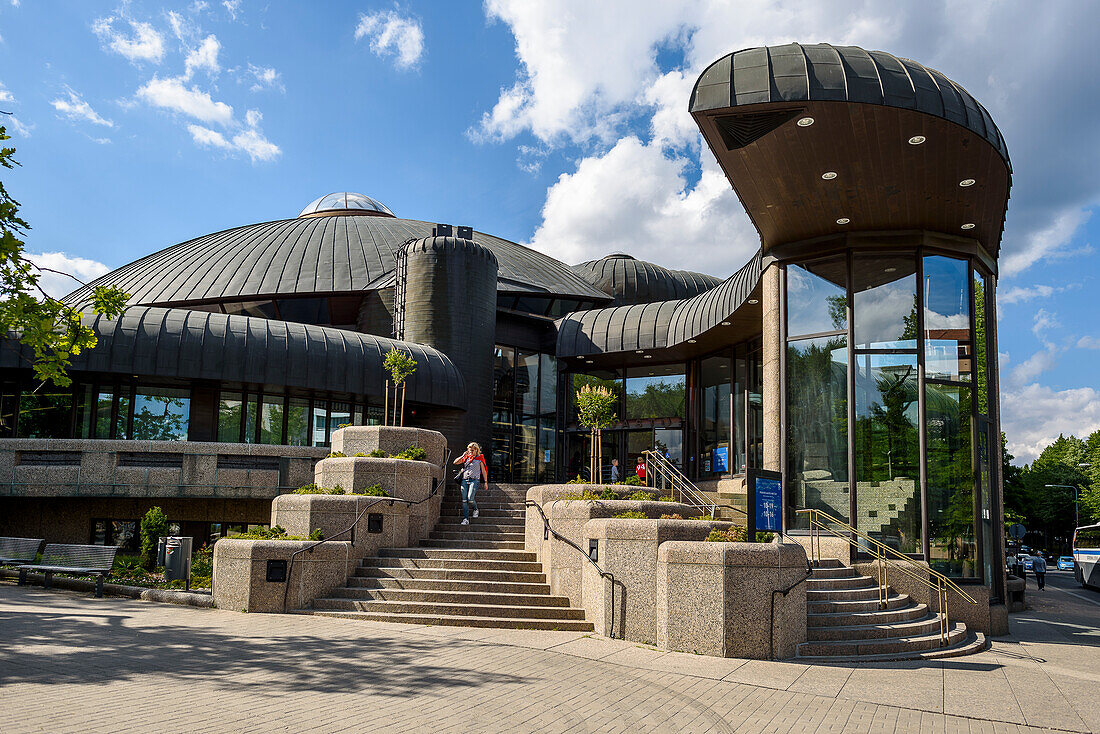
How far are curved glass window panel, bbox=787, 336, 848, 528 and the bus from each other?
28109mm

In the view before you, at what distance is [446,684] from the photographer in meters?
8.16

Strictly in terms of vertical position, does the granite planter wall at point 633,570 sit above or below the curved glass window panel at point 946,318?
below

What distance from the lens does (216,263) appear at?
32.8 meters

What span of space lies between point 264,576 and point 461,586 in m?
3.15

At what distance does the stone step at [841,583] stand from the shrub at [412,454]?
816 cm

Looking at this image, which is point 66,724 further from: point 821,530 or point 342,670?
point 821,530

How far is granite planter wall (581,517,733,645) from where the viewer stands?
11.3 metres

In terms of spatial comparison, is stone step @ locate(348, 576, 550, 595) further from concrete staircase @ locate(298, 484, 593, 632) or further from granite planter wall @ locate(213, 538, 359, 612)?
granite planter wall @ locate(213, 538, 359, 612)

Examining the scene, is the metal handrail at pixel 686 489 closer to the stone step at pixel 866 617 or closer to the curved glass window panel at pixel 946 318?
the stone step at pixel 866 617

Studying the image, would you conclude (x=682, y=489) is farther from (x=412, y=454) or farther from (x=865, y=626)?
(x=865, y=626)

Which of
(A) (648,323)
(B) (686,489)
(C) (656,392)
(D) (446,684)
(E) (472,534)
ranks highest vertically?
(A) (648,323)

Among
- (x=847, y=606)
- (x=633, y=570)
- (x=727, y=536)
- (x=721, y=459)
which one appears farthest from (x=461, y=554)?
(x=721, y=459)

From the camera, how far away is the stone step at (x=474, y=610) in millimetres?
12594

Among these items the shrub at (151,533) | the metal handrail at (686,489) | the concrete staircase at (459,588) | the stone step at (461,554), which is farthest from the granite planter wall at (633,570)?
the shrub at (151,533)
